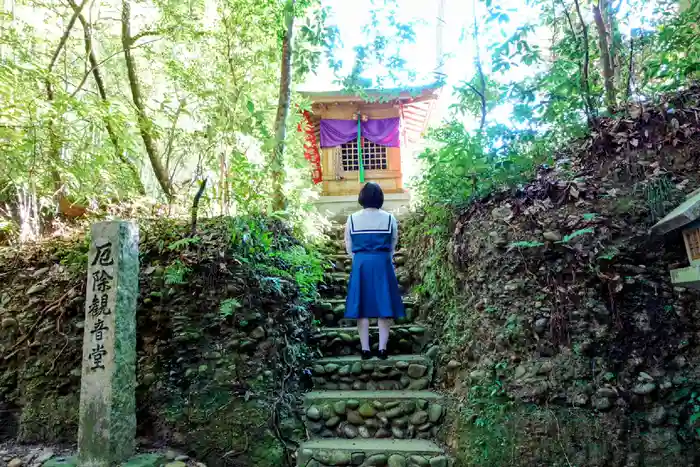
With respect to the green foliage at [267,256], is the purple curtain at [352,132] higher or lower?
higher

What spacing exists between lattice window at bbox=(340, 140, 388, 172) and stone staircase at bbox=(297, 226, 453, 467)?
6.94 meters

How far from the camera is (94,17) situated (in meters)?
6.82

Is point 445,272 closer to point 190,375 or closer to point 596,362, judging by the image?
point 596,362

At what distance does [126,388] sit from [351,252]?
2297 millimetres

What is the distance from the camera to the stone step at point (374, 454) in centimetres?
328

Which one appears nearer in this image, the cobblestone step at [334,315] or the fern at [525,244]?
the fern at [525,244]

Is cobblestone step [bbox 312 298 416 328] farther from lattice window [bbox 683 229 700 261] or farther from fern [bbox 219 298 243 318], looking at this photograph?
lattice window [bbox 683 229 700 261]

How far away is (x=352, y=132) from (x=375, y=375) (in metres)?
7.94

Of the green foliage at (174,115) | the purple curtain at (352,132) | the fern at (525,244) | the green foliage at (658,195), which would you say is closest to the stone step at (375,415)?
the fern at (525,244)

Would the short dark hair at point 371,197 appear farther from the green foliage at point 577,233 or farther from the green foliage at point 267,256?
the green foliage at point 577,233

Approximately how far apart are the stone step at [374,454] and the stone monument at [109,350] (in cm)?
136

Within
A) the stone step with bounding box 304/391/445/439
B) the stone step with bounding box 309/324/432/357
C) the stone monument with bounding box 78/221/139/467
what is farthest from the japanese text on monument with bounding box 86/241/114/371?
the stone step with bounding box 309/324/432/357

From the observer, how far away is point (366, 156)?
1133 cm

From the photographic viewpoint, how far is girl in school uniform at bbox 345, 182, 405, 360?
428 centimetres
